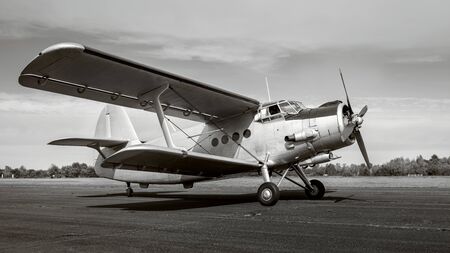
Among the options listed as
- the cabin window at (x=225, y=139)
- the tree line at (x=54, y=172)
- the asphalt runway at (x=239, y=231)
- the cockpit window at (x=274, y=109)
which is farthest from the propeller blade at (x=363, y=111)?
the tree line at (x=54, y=172)

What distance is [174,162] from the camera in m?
11.0

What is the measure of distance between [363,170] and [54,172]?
67.6m

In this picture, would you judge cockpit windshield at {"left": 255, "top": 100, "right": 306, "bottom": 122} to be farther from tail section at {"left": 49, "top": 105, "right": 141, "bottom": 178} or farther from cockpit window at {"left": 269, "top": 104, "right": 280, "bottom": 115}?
tail section at {"left": 49, "top": 105, "right": 141, "bottom": 178}

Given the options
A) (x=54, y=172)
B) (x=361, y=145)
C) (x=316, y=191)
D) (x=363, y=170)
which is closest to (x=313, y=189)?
(x=316, y=191)

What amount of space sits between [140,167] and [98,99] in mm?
2784

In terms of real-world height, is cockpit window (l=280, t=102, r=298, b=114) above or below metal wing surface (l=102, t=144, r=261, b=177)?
above

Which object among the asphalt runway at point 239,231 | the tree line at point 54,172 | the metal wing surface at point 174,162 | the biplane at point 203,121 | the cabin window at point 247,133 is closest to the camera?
the asphalt runway at point 239,231

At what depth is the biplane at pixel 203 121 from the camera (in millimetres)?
9789

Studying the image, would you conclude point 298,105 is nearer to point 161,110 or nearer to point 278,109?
point 278,109

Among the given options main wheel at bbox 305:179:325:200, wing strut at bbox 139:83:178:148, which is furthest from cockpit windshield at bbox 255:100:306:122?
wing strut at bbox 139:83:178:148

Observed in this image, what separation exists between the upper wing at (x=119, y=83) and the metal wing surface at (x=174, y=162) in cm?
214

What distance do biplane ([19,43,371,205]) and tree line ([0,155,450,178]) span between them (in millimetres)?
8531

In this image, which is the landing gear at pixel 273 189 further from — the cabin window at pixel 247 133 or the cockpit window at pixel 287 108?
the cockpit window at pixel 287 108

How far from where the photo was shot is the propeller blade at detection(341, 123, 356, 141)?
36.0ft
